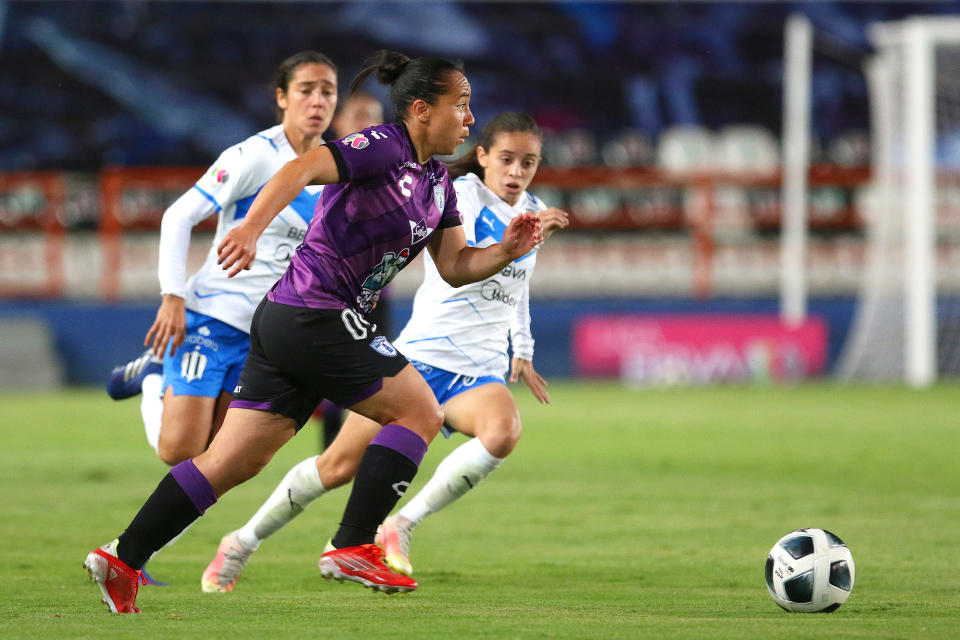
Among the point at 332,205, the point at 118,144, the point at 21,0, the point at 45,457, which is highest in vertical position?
the point at 21,0

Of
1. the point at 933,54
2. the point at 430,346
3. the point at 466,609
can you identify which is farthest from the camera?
the point at 933,54

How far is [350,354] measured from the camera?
15.3 ft

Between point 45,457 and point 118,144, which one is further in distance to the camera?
point 118,144

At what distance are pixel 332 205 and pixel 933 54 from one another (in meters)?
16.5

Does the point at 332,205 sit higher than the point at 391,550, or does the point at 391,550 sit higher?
the point at 332,205

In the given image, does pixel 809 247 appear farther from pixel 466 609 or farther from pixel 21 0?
pixel 466 609

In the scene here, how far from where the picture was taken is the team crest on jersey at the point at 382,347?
15.5 ft

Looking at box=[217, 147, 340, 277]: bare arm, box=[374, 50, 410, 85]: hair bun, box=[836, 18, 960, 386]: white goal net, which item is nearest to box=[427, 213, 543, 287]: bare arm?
box=[374, 50, 410, 85]: hair bun

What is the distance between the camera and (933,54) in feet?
63.8

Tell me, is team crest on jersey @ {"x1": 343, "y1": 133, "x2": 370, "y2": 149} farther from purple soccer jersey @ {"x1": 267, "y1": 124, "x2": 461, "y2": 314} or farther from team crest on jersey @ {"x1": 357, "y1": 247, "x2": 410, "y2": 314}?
team crest on jersey @ {"x1": 357, "y1": 247, "x2": 410, "y2": 314}

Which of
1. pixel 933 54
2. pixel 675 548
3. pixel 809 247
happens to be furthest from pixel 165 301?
pixel 809 247

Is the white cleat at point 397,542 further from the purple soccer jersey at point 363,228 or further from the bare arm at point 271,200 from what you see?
the bare arm at point 271,200

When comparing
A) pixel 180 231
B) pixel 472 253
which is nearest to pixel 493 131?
pixel 472 253

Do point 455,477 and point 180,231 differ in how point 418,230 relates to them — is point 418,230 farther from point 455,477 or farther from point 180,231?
point 455,477
